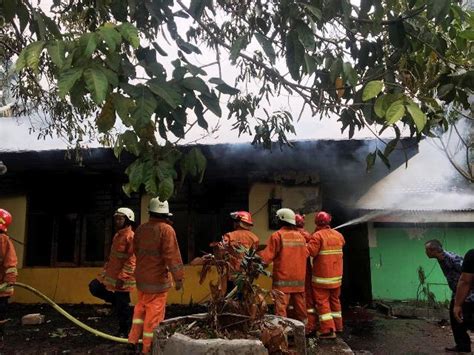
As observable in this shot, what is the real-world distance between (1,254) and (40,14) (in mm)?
4384

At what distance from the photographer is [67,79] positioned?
1.83m

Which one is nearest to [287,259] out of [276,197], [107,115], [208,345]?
[276,197]

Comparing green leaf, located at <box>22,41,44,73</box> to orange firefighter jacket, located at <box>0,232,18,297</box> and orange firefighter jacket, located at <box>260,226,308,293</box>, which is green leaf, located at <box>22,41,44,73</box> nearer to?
orange firefighter jacket, located at <box>260,226,308,293</box>

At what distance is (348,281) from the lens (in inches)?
397

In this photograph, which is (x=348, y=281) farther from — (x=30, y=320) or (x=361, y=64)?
(x=361, y=64)

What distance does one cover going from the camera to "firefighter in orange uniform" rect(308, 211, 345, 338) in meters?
6.12

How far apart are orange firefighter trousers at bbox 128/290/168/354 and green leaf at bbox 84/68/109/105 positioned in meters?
3.74

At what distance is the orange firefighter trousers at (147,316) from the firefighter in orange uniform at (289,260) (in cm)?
159

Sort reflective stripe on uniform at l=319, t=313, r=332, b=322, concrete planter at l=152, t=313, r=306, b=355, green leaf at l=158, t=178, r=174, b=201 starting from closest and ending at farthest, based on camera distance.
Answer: green leaf at l=158, t=178, r=174, b=201 → concrete planter at l=152, t=313, r=306, b=355 → reflective stripe on uniform at l=319, t=313, r=332, b=322

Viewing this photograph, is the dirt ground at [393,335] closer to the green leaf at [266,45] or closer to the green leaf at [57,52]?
the green leaf at [266,45]

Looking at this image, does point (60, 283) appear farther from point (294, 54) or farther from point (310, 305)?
point (294, 54)

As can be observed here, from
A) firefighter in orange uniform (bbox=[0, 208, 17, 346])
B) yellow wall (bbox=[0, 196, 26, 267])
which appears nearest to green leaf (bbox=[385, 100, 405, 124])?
firefighter in orange uniform (bbox=[0, 208, 17, 346])

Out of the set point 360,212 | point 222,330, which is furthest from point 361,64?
point 360,212

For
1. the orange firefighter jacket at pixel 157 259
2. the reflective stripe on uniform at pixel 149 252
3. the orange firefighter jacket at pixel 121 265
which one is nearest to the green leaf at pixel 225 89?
the orange firefighter jacket at pixel 157 259
